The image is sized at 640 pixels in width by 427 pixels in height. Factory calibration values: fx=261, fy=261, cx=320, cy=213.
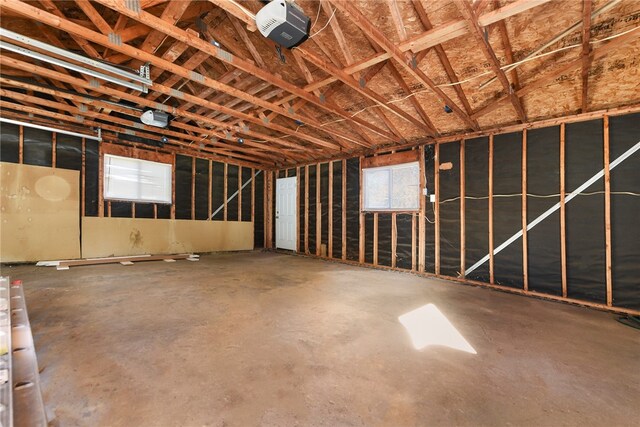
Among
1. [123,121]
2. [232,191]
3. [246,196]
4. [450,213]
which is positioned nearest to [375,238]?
[450,213]

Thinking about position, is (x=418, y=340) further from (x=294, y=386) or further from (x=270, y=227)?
(x=270, y=227)

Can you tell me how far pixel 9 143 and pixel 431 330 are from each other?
786cm

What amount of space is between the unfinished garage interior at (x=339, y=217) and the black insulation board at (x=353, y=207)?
7 centimetres

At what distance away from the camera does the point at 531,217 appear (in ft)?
13.1

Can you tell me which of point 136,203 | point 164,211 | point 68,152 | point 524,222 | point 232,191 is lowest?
point 524,222

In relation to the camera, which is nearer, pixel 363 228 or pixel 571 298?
pixel 571 298

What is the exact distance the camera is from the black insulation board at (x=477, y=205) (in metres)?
4.41

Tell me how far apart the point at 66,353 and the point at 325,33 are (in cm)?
366

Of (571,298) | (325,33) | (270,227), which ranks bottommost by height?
(571,298)

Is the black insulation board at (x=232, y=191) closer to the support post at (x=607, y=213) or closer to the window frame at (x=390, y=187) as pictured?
the window frame at (x=390, y=187)

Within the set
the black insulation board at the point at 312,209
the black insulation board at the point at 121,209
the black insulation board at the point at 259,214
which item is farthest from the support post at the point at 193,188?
the black insulation board at the point at 312,209

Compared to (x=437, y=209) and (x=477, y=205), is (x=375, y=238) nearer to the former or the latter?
(x=437, y=209)

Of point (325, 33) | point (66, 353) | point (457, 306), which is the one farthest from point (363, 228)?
point (66, 353)

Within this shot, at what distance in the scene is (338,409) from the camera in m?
1.43
